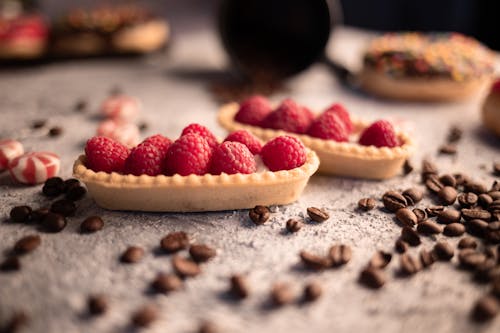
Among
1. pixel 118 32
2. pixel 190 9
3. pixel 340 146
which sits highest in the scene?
pixel 340 146

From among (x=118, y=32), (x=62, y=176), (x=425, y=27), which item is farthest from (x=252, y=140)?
(x=425, y=27)

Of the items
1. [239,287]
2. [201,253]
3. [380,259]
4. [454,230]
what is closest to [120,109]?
[201,253]

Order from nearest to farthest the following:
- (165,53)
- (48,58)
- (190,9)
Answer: (48,58)
(165,53)
(190,9)

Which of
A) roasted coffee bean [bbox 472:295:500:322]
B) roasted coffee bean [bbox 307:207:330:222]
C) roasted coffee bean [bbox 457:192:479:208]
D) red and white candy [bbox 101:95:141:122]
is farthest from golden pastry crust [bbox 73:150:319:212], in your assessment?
red and white candy [bbox 101:95:141:122]

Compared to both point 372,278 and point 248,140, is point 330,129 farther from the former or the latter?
point 372,278

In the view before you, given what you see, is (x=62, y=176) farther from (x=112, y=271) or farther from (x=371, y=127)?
(x=371, y=127)

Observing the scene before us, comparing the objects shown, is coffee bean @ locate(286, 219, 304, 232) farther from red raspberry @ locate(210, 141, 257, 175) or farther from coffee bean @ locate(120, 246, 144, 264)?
coffee bean @ locate(120, 246, 144, 264)
